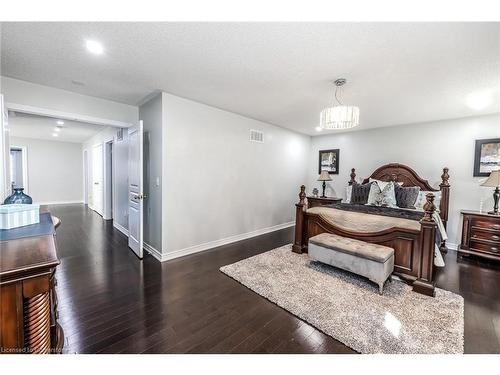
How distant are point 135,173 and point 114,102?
1246 millimetres

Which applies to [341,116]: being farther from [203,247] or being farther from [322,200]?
[322,200]

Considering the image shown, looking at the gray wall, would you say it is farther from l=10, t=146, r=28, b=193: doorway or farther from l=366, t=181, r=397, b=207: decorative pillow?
l=10, t=146, r=28, b=193: doorway

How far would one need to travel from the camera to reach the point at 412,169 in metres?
4.44

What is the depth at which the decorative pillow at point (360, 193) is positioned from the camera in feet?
14.6

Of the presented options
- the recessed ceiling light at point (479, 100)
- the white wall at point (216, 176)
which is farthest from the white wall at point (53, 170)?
the recessed ceiling light at point (479, 100)

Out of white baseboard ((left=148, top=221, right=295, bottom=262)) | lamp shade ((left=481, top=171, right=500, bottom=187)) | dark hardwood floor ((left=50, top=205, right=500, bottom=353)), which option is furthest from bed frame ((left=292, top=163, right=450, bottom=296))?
lamp shade ((left=481, top=171, right=500, bottom=187))

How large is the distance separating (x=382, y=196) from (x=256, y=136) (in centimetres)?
272

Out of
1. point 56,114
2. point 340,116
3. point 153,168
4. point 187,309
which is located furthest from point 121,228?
point 340,116

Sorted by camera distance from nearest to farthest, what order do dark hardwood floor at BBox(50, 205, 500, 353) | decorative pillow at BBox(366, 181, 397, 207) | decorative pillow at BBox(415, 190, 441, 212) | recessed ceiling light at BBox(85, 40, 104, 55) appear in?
dark hardwood floor at BBox(50, 205, 500, 353) → recessed ceiling light at BBox(85, 40, 104, 55) → decorative pillow at BBox(415, 190, 441, 212) → decorative pillow at BBox(366, 181, 397, 207)

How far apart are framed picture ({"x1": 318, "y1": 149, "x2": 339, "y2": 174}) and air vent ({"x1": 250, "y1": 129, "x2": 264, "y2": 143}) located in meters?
2.08

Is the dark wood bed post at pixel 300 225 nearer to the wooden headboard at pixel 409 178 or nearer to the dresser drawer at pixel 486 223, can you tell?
the wooden headboard at pixel 409 178

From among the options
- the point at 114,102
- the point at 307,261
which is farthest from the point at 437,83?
the point at 114,102

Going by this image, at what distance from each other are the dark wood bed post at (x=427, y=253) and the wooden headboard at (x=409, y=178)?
2.08m

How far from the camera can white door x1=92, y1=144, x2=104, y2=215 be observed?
6.35 m
